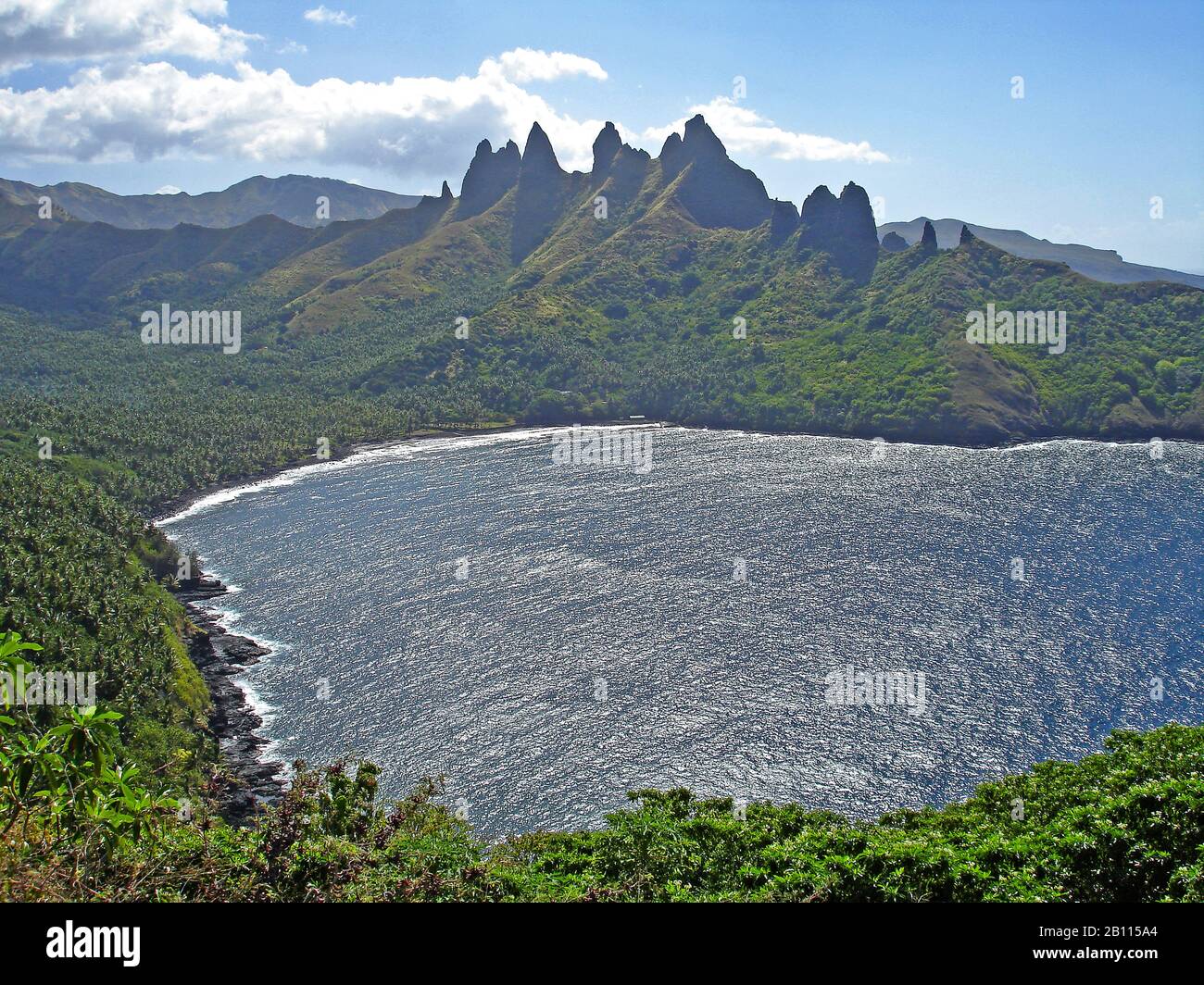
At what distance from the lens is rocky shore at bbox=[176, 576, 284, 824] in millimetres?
87000

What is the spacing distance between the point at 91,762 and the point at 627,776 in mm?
76975

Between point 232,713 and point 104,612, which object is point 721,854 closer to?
point 232,713

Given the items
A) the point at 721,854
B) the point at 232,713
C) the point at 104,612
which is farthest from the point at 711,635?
the point at 104,612

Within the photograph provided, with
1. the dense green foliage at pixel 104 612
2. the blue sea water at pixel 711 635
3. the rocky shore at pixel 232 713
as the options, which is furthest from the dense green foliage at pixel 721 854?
the dense green foliage at pixel 104 612

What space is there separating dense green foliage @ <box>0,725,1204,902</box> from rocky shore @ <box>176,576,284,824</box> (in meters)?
28.8

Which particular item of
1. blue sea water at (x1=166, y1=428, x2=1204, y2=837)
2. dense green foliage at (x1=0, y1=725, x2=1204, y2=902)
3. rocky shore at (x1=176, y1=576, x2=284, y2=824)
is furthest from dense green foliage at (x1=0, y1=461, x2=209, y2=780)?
dense green foliage at (x1=0, y1=725, x2=1204, y2=902)

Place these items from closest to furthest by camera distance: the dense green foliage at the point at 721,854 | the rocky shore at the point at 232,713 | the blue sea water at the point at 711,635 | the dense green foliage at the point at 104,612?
the dense green foliage at the point at 721,854 < the rocky shore at the point at 232,713 < the blue sea water at the point at 711,635 < the dense green foliage at the point at 104,612

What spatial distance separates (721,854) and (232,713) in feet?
258

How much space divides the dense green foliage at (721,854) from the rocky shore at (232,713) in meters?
28.8

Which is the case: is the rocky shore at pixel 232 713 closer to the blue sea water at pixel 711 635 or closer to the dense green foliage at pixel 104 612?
the dense green foliage at pixel 104 612

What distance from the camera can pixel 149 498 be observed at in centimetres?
19950

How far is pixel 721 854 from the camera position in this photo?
47.1 metres

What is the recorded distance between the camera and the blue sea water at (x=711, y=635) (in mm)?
90438
